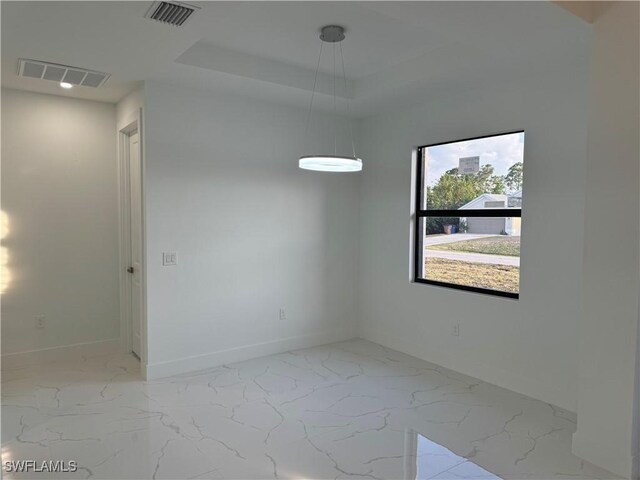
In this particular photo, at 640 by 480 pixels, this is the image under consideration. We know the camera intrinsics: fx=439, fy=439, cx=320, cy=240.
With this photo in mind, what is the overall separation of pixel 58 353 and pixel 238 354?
5.73 ft

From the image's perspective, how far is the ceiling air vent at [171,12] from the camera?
2.35 metres

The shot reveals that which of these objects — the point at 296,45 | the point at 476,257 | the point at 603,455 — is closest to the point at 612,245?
the point at 603,455

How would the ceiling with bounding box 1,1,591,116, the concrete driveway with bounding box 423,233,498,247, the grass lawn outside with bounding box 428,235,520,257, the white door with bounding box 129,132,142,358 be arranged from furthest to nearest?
the white door with bounding box 129,132,142,358 → the concrete driveway with bounding box 423,233,498,247 → the grass lawn outside with bounding box 428,235,520,257 → the ceiling with bounding box 1,1,591,116

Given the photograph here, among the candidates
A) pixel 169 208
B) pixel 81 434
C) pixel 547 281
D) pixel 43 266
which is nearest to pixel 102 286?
pixel 43 266

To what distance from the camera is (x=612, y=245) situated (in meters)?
2.44

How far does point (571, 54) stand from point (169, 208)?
3.31 meters

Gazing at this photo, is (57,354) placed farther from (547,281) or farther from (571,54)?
(571,54)

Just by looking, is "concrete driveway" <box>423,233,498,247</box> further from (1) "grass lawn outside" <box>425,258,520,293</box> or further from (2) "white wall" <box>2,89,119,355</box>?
(2) "white wall" <box>2,89,119,355</box>

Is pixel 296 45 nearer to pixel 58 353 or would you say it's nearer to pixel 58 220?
pixel 58 220

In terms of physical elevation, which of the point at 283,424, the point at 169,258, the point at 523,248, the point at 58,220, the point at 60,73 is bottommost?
the point at 283,424

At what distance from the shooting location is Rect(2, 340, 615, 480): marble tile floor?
2.49m

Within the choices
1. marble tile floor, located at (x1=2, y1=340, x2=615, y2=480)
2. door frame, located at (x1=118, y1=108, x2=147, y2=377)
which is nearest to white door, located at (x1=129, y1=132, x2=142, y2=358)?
door frame, located at (x1=118, y1=108, x2=147, y2=377)
